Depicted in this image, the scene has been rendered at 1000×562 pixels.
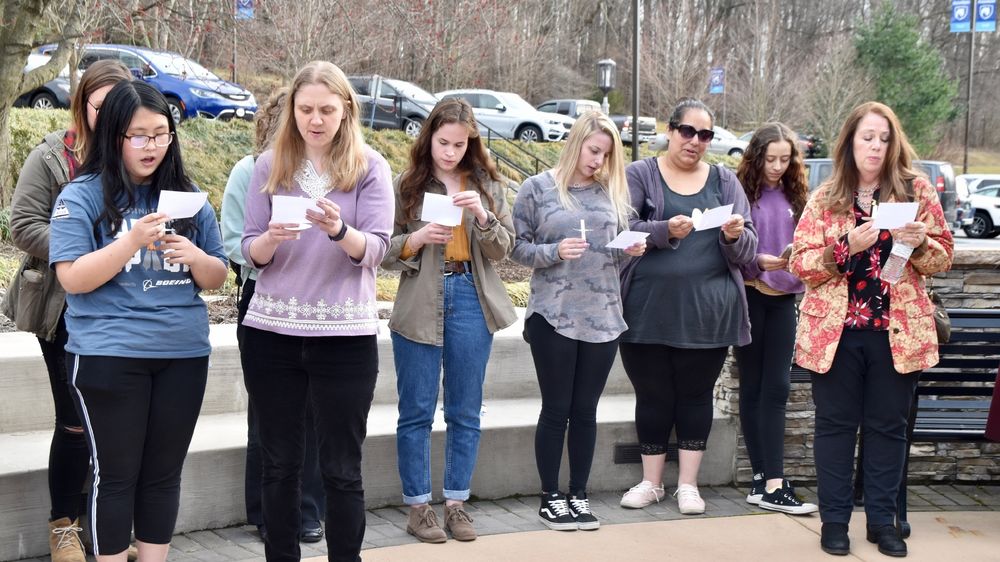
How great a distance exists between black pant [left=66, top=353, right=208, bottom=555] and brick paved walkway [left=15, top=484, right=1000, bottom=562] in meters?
0.91

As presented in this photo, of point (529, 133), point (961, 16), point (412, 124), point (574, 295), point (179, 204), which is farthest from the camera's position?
point (961, 16)

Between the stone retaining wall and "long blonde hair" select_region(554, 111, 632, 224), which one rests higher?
"long blonde hair" select_region(554, 111, 632, 224)

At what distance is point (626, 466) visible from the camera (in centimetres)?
554

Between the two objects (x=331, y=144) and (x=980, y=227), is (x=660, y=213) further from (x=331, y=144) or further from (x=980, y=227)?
(x=980, y=227)

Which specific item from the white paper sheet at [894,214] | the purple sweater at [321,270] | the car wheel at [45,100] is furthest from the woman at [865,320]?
the car wheel at [45,100]

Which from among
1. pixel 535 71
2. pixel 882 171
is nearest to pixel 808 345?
pixel 882 171

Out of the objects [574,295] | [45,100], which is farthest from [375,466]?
[45,100]

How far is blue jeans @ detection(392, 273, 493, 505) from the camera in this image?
465 centimetres

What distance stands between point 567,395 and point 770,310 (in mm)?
1143

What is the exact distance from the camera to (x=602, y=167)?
16.4 ft

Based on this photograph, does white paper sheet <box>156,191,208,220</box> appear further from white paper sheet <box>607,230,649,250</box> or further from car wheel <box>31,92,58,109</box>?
car wheel <box>31,92,58,109</box>

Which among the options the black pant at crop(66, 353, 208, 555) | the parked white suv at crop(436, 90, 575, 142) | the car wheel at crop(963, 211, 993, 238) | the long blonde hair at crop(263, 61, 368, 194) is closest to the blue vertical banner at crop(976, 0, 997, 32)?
the car wheel at crop(963, 211, 993, 238)

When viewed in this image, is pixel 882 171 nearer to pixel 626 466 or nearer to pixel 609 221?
pixel 609 221

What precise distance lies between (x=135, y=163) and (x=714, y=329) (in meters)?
2.76
